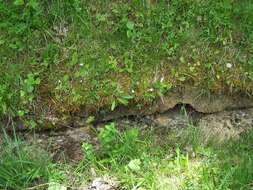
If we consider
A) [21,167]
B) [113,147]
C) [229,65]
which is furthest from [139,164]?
[229,65]

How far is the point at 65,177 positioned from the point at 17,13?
1.33 m

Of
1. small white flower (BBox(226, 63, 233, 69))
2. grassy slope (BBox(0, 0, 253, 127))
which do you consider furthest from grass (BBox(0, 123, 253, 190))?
small white flower (BBox(226, 63, 233, 69))

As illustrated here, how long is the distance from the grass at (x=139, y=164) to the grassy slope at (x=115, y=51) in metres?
0.35

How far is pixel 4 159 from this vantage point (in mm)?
3551

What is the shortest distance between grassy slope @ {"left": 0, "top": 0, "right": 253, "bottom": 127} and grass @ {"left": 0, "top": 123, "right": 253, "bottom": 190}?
351 millimetres

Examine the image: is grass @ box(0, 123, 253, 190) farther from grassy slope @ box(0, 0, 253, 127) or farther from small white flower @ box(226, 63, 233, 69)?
small white flower @ box(226, 63, 233, 69)

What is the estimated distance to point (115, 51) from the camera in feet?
13.0

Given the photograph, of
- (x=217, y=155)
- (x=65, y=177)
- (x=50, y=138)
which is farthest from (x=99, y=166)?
(x=217, y=155)

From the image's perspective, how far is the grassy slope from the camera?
385 centimetres

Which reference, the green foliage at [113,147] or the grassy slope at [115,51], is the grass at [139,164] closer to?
the green foliage at [113,147]

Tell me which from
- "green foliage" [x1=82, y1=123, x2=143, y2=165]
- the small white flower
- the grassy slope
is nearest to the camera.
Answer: "green foliage" [x1=82, y1=123, x2=143, y2=165]

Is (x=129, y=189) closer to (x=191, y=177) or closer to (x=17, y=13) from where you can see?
(x=191, y=177)

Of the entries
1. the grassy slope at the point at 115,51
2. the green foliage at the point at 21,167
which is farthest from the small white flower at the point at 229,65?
the green foliage at the point at 21,167

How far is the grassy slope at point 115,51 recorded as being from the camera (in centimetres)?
385
